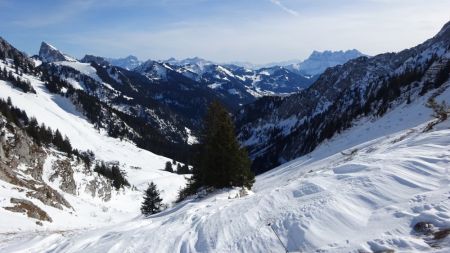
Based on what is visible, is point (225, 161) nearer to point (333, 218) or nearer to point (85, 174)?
point (333, 218)

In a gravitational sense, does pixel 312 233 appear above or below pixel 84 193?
above

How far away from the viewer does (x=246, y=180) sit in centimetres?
2978

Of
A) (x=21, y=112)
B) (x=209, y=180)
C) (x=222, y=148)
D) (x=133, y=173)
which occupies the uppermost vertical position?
(x=21, y=112)

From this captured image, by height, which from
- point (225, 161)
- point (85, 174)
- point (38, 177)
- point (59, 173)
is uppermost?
point (225, 161)

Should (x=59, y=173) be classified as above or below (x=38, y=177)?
below

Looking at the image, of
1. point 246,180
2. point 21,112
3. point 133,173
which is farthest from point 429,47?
point 246,180

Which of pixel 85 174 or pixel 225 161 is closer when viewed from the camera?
pixel 225 161

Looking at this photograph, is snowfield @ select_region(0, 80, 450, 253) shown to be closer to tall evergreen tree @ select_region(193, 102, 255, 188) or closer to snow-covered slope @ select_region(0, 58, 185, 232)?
tall evergreen tree @ select_region(193, 102, 255, 188)

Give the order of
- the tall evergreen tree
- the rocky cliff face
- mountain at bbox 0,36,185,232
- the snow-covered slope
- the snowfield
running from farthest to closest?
the snow-covered slope, mountain at bbox 0,36,185,232, the rocky cliff face, the tall evergreen tree, the snowfield

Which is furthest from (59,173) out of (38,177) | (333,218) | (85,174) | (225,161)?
(333,218)

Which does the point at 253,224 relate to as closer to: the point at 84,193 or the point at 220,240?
the point at 220,240

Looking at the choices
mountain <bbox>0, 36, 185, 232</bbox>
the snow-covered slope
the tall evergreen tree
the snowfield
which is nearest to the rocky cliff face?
mountain <bbox>0, 36, 185, 232</bbox>

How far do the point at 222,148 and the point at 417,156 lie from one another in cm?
1519

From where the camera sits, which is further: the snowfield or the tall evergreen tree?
the tall evergreen tree
